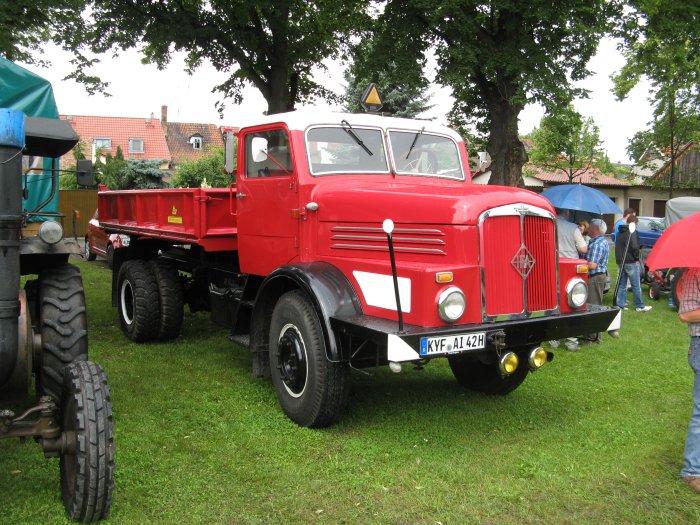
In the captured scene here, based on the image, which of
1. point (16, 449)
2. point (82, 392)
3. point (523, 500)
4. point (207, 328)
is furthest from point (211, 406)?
point (207, 328)

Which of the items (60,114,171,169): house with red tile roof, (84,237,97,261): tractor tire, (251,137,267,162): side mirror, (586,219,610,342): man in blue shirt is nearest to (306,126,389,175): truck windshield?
(251,137,267,162): side mirror

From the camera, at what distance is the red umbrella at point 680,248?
3.57 metres

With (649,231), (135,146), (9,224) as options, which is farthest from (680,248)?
(135,146)

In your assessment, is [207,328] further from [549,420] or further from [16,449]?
[549,420]

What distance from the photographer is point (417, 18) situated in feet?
42.2

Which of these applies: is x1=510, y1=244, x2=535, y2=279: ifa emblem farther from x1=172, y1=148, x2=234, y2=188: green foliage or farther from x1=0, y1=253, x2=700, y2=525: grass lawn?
x1=172, y1=148, x2=234, y2=188: green foliage

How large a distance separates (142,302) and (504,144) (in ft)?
25.9

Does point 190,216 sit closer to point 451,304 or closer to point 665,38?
point 451,304

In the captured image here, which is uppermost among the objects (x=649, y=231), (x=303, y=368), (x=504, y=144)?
(x=504, y=144)

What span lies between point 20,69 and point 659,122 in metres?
22.7

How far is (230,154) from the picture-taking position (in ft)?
19.7

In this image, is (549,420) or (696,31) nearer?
(549,420)

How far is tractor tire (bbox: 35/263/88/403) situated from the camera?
388 cm

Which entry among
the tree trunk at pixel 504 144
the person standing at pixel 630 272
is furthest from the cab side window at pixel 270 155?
the person standing at pixel 630 272
